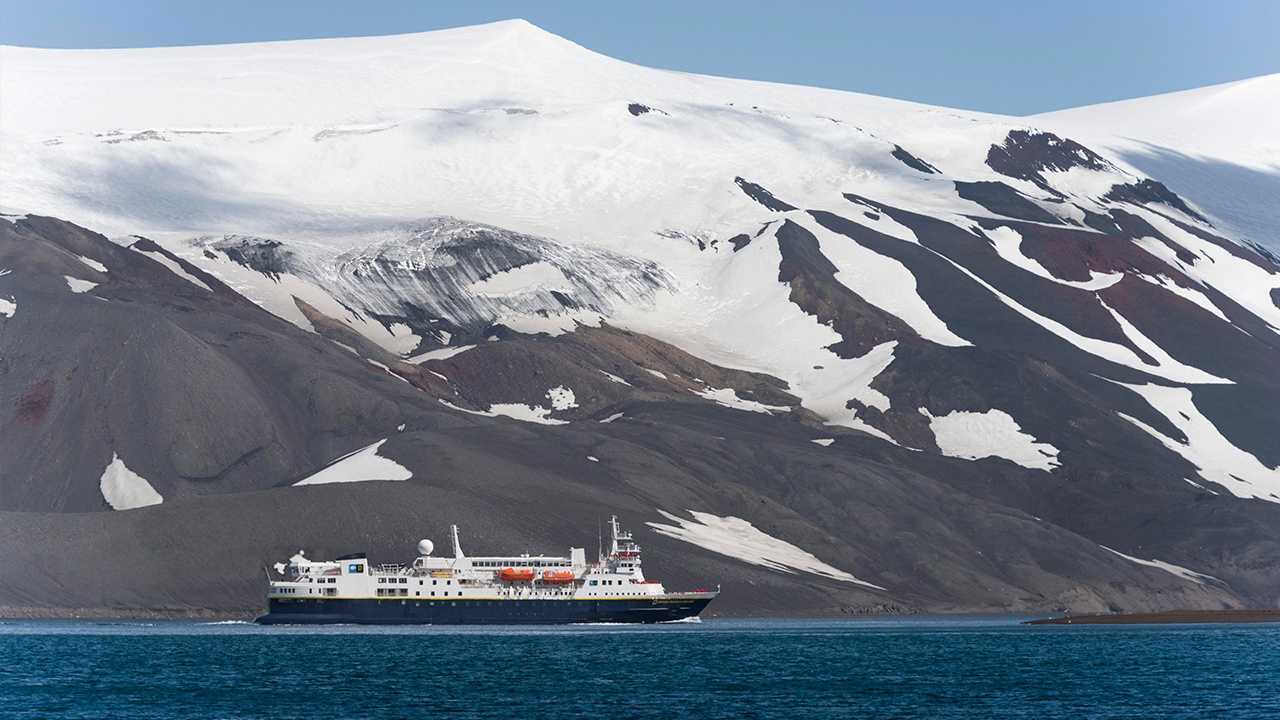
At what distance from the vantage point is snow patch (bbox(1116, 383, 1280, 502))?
585ft

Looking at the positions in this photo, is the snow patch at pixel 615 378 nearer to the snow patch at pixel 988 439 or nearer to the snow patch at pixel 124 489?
the snow patch at pixel 988 439

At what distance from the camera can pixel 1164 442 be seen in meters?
184

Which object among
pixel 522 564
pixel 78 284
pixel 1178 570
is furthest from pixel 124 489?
pixel 1178 570

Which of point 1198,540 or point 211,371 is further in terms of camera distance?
point 1198,540

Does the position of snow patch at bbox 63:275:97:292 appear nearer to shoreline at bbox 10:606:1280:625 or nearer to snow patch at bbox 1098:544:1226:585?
shoreline at bbox 10:606:1280:625

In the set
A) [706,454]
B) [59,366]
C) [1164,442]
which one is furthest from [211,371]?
[1164,442]

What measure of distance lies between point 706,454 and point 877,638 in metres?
58.3

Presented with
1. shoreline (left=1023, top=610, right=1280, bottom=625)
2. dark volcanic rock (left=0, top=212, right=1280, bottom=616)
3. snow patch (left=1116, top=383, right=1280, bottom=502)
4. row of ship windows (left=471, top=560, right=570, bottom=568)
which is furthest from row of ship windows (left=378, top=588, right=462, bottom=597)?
snow patch (left=1116, top=383, right=1280, bottom=502)

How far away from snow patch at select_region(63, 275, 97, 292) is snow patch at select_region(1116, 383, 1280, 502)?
105013 millimetres

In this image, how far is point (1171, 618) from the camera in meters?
138

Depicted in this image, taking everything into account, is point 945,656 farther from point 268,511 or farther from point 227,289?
point 227,289

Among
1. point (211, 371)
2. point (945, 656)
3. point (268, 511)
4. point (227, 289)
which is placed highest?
point (227, 289)

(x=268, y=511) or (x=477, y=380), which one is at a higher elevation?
(x=477, y=380)

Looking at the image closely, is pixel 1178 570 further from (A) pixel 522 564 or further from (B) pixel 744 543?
(A) pixel 522 564
